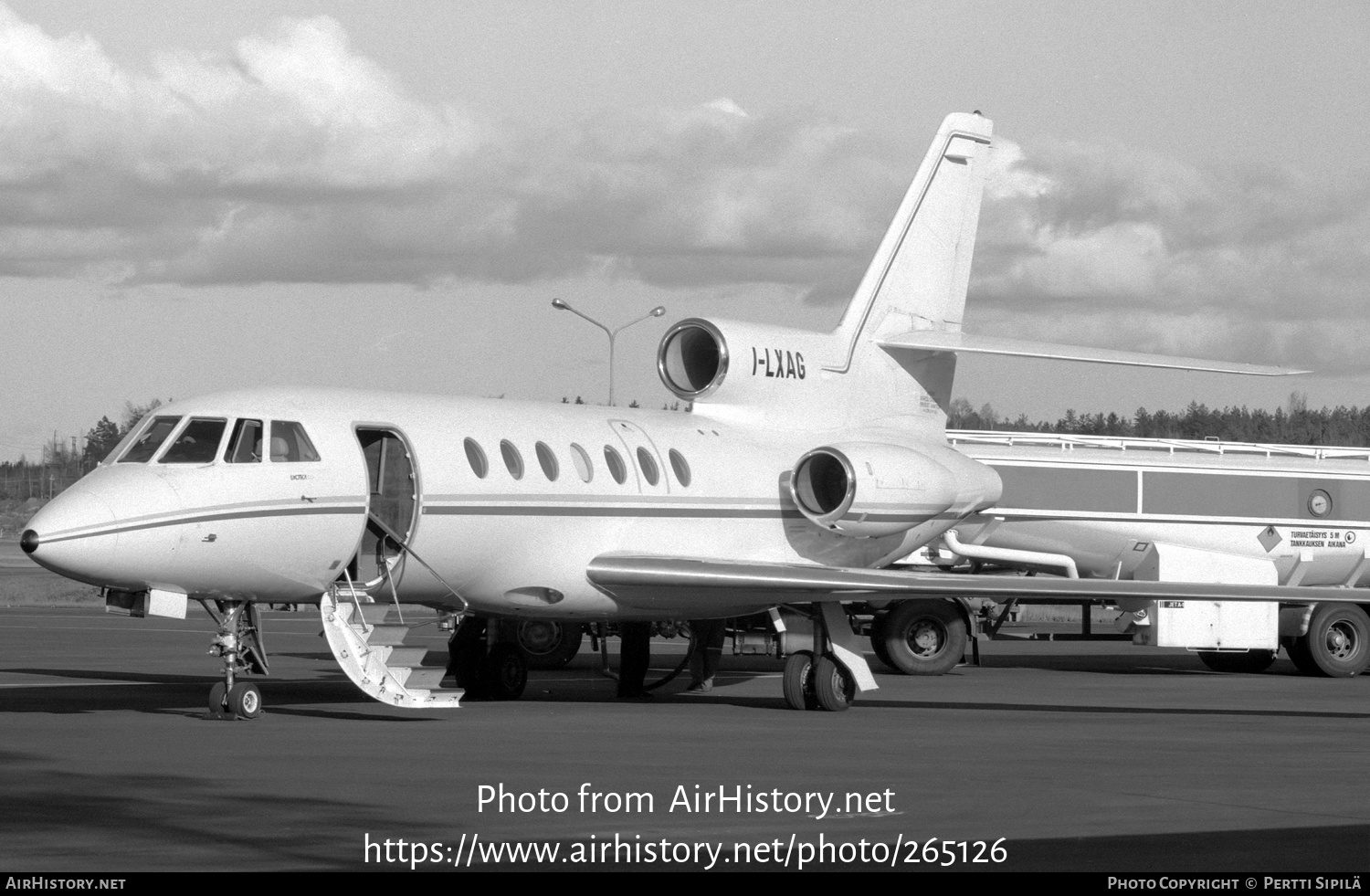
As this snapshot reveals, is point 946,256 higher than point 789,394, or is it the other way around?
point 946,256

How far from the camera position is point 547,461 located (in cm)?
2005

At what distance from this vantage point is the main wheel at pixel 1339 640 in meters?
28.1

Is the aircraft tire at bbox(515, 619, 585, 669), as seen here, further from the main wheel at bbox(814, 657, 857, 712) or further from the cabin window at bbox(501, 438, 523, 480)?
the cabin window at bbox(501, 438, 523, 480)

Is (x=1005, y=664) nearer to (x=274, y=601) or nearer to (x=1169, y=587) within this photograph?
(x=1169, y=587)

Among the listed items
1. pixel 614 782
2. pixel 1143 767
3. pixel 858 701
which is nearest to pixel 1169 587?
pixel 858 701

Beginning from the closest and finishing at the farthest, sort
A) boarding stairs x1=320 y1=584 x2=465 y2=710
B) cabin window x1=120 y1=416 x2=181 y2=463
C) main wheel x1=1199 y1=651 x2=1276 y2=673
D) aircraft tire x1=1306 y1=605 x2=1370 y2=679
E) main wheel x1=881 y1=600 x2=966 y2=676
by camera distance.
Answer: cabin window x1=120 y1=416 x2=181 y2=463 < boarding stairs x1=320 y1=584 x2=465 y2=710 < main wheel x1=881 y1=600 x2=966 y2=676 < aircraft tire x1=1306 y1=605 x2=1370 y2=679 < main wheel x1=1199 y1=651 x2=1276 y2=673

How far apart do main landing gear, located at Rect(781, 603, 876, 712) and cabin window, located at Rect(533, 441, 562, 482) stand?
346 cm

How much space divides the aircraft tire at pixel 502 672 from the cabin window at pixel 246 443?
16.9 feet

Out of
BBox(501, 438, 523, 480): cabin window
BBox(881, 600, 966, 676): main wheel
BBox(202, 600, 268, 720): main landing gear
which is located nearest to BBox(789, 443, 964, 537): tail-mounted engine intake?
BBox(501, 438, 523, 480): cabin window

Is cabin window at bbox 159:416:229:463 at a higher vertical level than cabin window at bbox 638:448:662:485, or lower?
higher

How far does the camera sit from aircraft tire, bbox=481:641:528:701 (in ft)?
71.3

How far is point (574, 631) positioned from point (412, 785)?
14703 mm

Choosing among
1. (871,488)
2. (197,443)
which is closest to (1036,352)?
(871,488)

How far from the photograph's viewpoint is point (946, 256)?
83.8 ft
